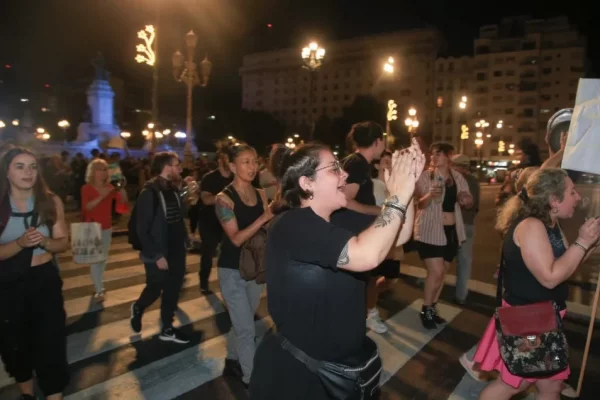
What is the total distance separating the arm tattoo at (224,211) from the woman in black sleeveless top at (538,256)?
7.25 feet

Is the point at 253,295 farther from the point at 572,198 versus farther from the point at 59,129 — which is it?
the point at 59,129

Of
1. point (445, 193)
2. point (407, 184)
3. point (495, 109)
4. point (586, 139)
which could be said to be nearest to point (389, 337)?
point (445, 193)

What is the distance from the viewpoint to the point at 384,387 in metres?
4.34

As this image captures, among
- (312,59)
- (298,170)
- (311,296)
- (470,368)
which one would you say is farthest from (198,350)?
(312,59)

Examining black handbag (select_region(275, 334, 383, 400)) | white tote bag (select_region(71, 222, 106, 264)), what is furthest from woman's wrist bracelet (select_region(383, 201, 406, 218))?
white tote bag (select_region(71, 222, 106, 264))

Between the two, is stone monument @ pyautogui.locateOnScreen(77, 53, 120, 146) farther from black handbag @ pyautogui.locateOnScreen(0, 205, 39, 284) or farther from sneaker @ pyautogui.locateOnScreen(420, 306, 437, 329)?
black handbag @ pyautogui.locateOnScreen(0, 205, 39, 284)

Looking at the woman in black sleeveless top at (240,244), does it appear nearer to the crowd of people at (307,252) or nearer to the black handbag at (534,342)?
the crowd of people at (307,252)

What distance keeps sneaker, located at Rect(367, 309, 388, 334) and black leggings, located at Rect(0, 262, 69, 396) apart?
3.38 m

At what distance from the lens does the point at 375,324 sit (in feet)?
18.6

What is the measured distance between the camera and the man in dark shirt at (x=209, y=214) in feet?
23.9

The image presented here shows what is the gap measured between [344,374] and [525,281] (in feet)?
5.71

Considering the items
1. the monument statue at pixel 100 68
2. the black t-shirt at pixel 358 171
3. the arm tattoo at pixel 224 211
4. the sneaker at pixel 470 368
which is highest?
the monument statue at pixel 100 68

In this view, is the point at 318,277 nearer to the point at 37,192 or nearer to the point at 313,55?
the point at 37,192

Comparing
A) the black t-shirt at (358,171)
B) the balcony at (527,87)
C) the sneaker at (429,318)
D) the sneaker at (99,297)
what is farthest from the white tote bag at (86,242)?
the balcony at (527,87)
